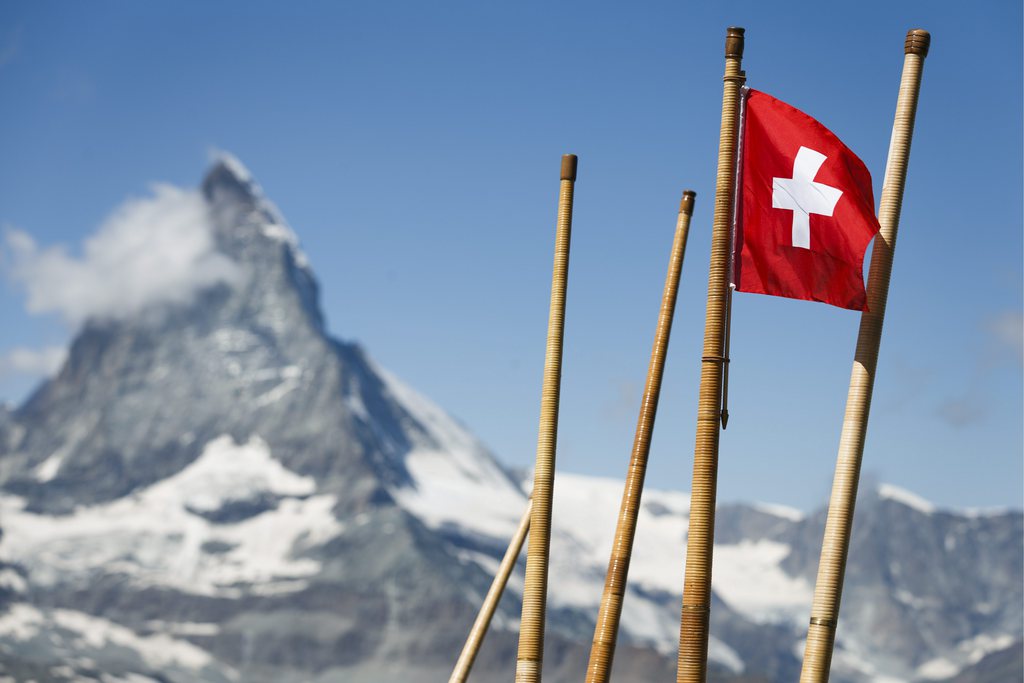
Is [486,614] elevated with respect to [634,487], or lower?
lower

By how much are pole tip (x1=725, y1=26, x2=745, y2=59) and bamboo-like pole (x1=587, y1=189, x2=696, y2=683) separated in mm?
4316

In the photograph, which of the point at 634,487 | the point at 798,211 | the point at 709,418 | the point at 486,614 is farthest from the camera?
the point at 486,614

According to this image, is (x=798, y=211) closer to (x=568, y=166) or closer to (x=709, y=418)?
(x=709, y=418)

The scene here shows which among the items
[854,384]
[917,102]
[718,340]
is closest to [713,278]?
[718,340]

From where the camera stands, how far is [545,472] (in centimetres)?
2370

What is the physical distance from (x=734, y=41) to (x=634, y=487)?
6660 mm

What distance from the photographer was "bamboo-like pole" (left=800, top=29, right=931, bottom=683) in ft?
65.4

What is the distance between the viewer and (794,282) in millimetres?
21422

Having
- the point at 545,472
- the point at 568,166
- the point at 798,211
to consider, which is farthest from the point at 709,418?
the point at 568,166

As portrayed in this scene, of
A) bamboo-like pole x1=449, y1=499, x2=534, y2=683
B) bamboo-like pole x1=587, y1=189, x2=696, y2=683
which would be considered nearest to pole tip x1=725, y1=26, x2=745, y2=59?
bamboo-like pole x1=587, y1=189, x2=696, y2=683

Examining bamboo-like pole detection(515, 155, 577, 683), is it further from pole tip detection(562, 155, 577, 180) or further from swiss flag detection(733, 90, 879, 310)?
swiss flag detection(733, 90, 879, 310)

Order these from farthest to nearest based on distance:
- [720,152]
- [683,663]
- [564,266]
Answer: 1. [564,266]
2. [720,152]
3. [683,663]

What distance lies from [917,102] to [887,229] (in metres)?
1.84

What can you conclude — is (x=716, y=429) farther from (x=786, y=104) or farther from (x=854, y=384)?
(x=786, y=104)
